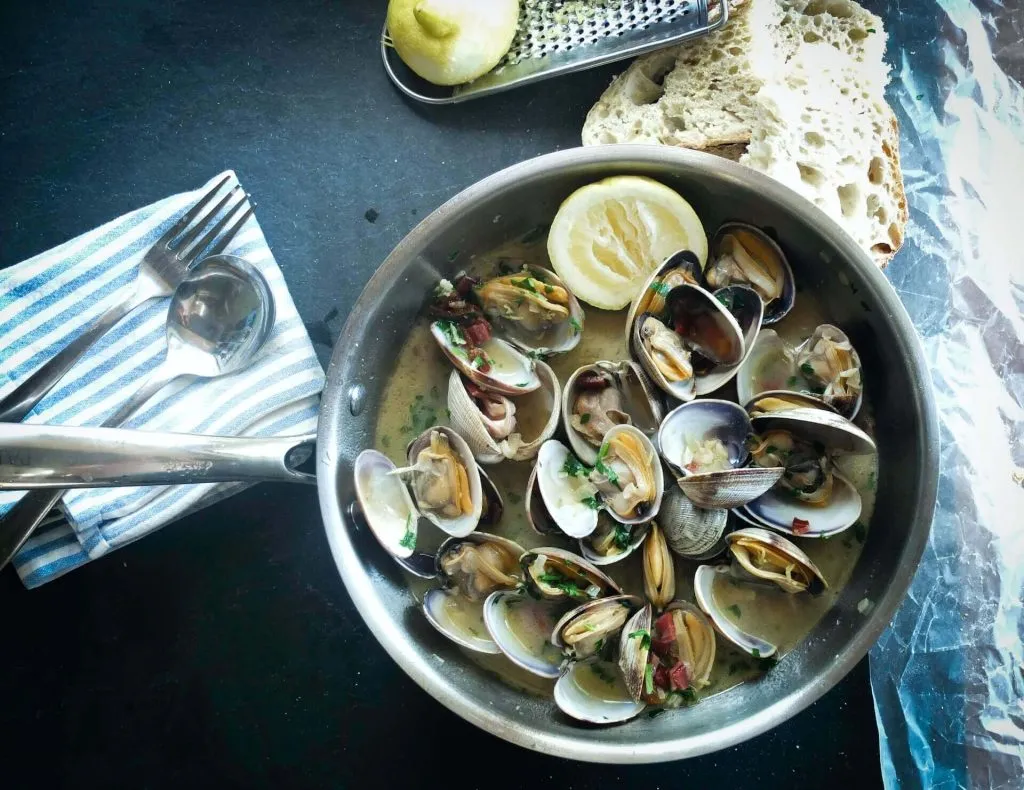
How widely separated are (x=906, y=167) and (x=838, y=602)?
1005mm

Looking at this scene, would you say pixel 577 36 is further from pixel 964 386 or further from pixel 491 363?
pixel 964 386

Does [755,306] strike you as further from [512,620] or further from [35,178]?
[35,178]

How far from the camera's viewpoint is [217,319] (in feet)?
5.60

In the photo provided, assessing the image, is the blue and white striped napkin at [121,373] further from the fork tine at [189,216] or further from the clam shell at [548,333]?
the clam shell at [548,333]

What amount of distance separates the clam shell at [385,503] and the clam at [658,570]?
1.54ft

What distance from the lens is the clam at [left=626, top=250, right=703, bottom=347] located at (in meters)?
1.61

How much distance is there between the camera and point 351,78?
1901mm

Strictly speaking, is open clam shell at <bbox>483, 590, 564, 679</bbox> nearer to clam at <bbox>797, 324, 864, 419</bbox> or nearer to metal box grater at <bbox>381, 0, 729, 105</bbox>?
clam at <bbox>797, 324, 864, 419</bbox>

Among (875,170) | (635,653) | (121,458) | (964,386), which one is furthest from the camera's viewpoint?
(964,386)

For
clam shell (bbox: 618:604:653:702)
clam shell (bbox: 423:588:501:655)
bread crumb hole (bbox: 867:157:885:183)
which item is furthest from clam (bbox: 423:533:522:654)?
bread crumb hole (bbox: 867:157:885:183)


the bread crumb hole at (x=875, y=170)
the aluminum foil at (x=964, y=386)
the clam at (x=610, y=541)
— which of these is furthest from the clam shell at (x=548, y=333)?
the aluminum foil at (x=964, y=386)

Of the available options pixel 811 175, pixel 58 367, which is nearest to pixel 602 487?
pixel 811 175

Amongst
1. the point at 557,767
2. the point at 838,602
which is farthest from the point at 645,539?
the point at 557,767

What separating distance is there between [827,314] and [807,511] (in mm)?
417
